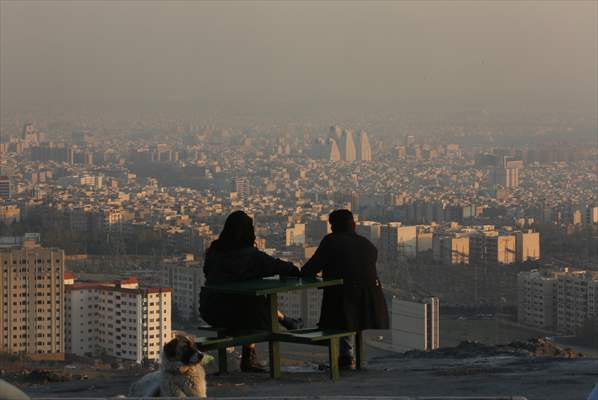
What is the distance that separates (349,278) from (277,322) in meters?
0.39

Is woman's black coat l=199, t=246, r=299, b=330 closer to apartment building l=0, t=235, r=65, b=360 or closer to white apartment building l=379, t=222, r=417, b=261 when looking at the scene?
apartment building l=0, t=235, r=65, b=360

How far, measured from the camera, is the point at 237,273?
20.1 ft

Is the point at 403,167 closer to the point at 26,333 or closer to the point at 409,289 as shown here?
the point at 409,289

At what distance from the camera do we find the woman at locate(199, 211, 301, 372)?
6125mm

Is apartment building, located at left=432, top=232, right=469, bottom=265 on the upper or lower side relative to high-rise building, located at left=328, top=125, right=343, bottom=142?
Answer: lower

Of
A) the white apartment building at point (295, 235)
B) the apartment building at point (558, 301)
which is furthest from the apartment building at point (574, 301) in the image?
the white apartment building at point (295, 235)

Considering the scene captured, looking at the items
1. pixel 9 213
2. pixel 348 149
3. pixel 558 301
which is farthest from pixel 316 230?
pixel 348 149

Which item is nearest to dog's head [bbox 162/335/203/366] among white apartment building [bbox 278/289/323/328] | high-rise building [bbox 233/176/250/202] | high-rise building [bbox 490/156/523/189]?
white apartment building [bbox 278/289/323/328]

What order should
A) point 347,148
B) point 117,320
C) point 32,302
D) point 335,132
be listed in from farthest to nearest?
1. point 335,132
2. point 347,148
3. point 32,302
4. point 117,320

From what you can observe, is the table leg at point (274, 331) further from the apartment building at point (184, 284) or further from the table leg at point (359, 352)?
the apartment building at point (184, 284)

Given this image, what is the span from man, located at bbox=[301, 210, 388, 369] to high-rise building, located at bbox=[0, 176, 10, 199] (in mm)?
42056

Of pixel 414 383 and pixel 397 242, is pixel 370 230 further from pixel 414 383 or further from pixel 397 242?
pixel 414 383

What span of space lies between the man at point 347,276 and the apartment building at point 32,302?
18157 mm

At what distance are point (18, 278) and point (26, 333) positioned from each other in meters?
2.02
